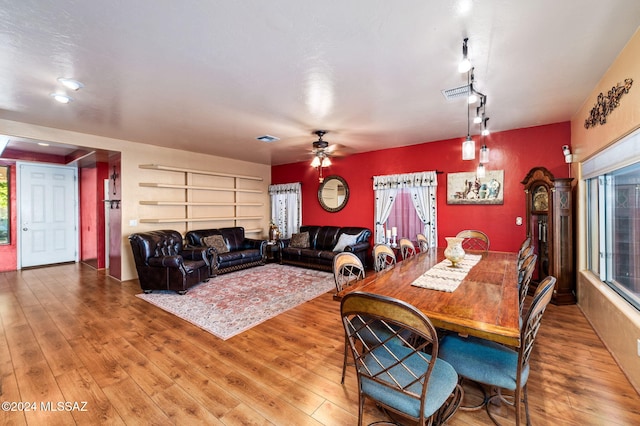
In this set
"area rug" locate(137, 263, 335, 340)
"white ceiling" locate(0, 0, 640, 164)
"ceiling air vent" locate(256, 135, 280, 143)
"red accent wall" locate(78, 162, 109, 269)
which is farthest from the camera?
"red accent wall" locate(78, 162, 109, 269)

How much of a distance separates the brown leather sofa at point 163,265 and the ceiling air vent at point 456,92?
4345 millimetres

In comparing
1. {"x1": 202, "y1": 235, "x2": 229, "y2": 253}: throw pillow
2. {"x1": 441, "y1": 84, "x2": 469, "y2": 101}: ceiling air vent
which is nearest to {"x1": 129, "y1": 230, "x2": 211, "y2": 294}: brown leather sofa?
{"x1": 202, "y1": 235, "x2": 229, "y2": 253}: throw pillow

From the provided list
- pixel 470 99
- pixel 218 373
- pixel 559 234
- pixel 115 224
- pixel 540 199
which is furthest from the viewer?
pixel 115 224

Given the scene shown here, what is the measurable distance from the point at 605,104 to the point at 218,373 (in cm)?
430

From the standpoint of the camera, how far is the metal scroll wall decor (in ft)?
7.30

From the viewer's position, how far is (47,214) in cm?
633

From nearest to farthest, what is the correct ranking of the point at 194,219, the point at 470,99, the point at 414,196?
the point at 470,99
the point at 414,196
the point at 194,219

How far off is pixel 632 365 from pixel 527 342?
4.62 ft

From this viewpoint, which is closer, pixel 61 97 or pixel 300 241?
pixel 61 97

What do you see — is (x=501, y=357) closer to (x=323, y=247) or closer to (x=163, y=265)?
(x=163, y=265)

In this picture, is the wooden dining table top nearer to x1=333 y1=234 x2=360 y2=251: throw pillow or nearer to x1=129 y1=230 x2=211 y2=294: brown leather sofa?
x1=333 y1=234 x2=360 y2=251: throw pillow

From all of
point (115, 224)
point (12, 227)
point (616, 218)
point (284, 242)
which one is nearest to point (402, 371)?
point (616, 218)

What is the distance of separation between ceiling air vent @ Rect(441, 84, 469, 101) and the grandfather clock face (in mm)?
2130

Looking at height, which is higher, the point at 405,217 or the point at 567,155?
the point at 567,155
